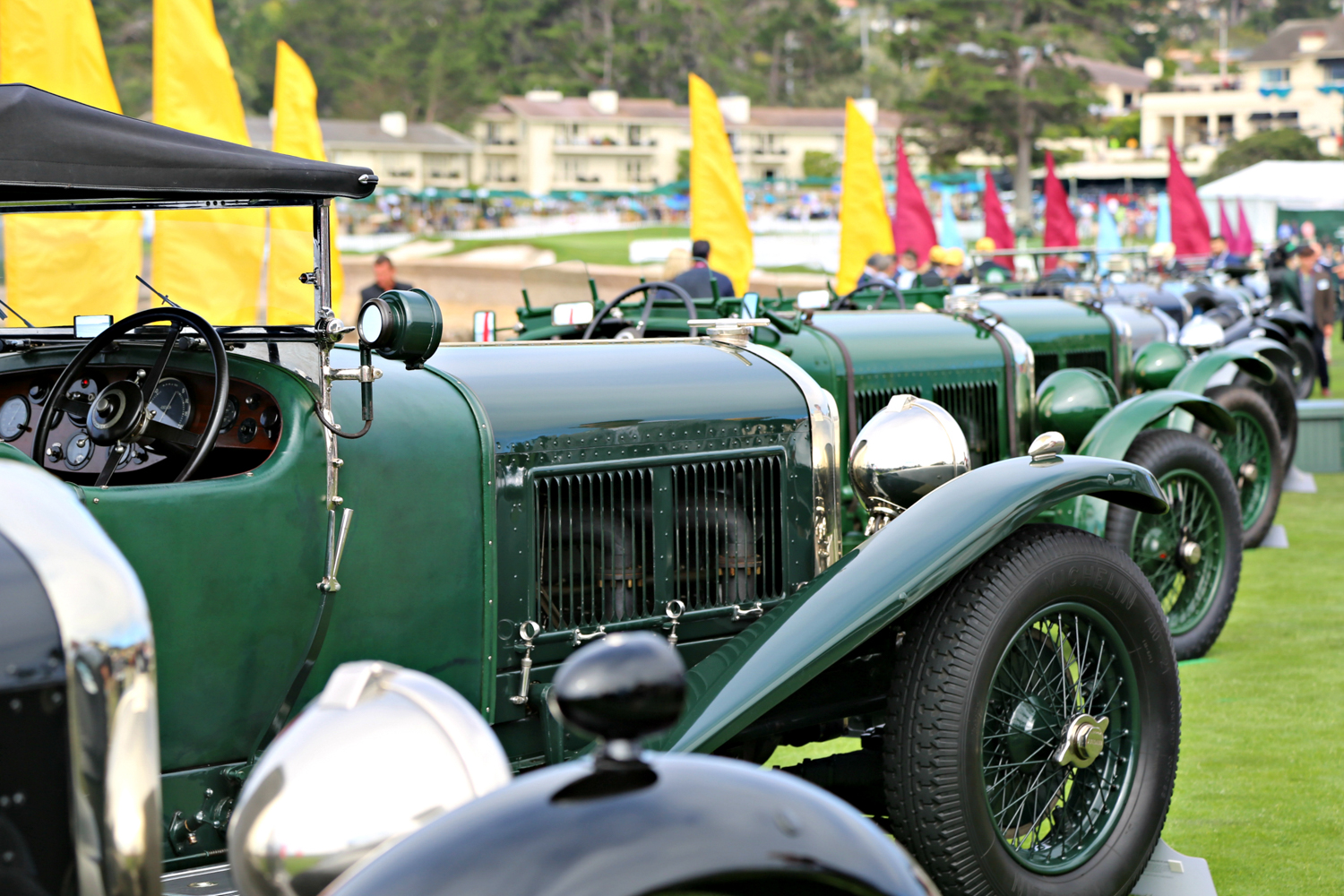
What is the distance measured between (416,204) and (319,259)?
7306cm

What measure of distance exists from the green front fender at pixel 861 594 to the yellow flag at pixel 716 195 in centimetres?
921

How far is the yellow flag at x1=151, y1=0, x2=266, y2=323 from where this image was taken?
3.52 metres

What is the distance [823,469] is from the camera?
4.48 metres

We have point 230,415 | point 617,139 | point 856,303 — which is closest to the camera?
point 230,415

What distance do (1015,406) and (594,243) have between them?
4622 centimetres

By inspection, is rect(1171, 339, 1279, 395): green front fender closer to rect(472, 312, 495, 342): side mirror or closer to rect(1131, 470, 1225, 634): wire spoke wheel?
rect(1131, 470, 1225, 634): wire spoke wheel

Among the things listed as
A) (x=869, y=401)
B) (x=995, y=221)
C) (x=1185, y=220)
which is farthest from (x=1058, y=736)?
(x=1185, y=220)

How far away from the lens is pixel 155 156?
2852 mm

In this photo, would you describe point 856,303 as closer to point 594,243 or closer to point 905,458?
point 905,458

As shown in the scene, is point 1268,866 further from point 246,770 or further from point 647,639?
point 647,639

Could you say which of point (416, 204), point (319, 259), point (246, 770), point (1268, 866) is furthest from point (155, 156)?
point (416, 204)

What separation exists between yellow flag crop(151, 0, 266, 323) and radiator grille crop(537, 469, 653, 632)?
36.3 inches

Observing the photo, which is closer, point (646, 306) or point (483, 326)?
point (483, 326)

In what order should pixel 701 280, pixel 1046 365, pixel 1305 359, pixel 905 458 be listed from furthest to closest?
pixel 1305 359, pixel 701 280, pixel 1046 365, pixel 905 458
